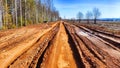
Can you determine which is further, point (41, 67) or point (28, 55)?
point (28, 55)

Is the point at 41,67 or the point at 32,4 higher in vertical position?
the point at 32,4

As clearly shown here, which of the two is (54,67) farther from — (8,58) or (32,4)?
(32,4)

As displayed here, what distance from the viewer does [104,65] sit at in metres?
7.69

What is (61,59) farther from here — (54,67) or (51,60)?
(54,67)

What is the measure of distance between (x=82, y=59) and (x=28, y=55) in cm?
236

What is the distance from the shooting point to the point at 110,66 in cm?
759

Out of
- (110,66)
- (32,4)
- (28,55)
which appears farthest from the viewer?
(32,4)

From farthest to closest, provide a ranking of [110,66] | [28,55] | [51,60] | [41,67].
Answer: [28,55] → [51,60] → [110,66] → [41,67]

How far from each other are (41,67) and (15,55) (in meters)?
2.58

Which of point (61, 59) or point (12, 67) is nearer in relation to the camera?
point (12, 67)

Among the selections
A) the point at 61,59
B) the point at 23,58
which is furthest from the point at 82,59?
the point at 23,58

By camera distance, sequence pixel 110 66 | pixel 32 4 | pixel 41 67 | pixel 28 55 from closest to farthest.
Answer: pixel 41 67
pixel 110 66
pixel 28 55
pixel 32 4

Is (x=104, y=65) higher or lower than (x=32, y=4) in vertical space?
lower

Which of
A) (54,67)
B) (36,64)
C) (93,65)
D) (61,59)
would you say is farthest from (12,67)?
(93,65)
